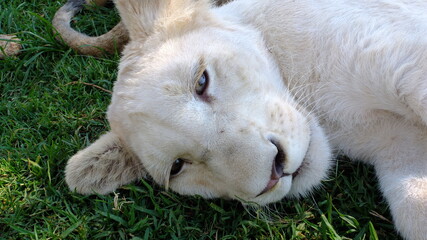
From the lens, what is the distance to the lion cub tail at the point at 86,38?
3.79 meters

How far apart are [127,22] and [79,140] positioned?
897 millimetres

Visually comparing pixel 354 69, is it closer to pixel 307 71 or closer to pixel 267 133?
pixel 307 71

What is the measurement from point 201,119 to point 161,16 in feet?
2.52

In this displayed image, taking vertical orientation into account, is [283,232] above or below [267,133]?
below

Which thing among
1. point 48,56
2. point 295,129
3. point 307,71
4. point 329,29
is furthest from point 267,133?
point 48,56

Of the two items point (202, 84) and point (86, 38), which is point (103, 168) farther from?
point (86, 38)

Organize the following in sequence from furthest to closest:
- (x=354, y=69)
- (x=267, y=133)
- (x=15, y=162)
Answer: (x=15, y=162)
(x=354, y=69)
(x=267, y=133)

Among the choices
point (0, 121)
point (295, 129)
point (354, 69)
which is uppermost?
point (354, 69)

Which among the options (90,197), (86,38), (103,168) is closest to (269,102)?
(103,168)

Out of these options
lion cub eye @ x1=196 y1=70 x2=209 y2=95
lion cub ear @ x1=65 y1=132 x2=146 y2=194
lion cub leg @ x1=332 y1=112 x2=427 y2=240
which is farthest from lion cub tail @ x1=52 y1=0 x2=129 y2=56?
lion cub leg @ x1=332 y1=112 x2=427 y2=240

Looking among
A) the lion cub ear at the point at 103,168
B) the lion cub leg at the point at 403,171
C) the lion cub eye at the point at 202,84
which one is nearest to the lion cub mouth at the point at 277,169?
the lion cub eye at the point at 202,84

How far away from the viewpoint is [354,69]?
2354 millimetres

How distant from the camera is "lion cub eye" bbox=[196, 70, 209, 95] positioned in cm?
237

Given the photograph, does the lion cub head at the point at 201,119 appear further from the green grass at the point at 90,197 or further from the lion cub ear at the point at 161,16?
the green grass at the point at 90,197
